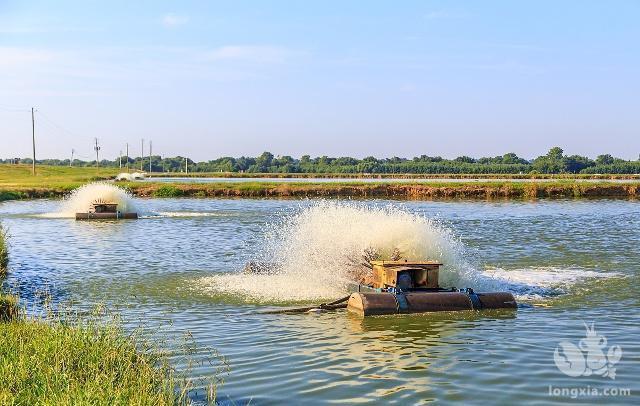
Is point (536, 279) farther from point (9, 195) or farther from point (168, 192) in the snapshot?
point (9, 195)

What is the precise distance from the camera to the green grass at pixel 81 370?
9891 millimetres

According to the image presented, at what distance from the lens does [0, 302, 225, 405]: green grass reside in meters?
9.89

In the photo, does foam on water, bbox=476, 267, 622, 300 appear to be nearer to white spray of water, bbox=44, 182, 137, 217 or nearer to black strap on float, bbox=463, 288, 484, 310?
black strap on float, bbox=463, 288, 484, 310

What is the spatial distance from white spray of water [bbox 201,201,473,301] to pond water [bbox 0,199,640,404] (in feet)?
0.18

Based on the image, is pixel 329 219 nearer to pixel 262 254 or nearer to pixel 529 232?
pixel 262 254

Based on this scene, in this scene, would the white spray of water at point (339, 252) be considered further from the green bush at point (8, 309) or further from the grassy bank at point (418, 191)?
the grassy bank at point (418, 191)

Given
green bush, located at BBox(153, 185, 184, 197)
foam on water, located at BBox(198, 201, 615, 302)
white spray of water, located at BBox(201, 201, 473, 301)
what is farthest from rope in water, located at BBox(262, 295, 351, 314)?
green bush, located at BBox(153, 185, 184, 197)

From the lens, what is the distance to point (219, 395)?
12.1 meters

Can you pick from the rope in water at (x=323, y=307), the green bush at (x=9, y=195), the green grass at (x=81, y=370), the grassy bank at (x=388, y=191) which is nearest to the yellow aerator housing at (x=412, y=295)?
the rope in water at (x=323, y=307)

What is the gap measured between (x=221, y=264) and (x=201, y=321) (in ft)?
37.3

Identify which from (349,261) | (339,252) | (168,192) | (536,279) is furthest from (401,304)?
(168,192)

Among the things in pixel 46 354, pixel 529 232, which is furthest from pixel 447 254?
pixel 529 232

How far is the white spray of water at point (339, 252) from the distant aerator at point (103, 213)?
29276mm

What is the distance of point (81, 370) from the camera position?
11461 mm
